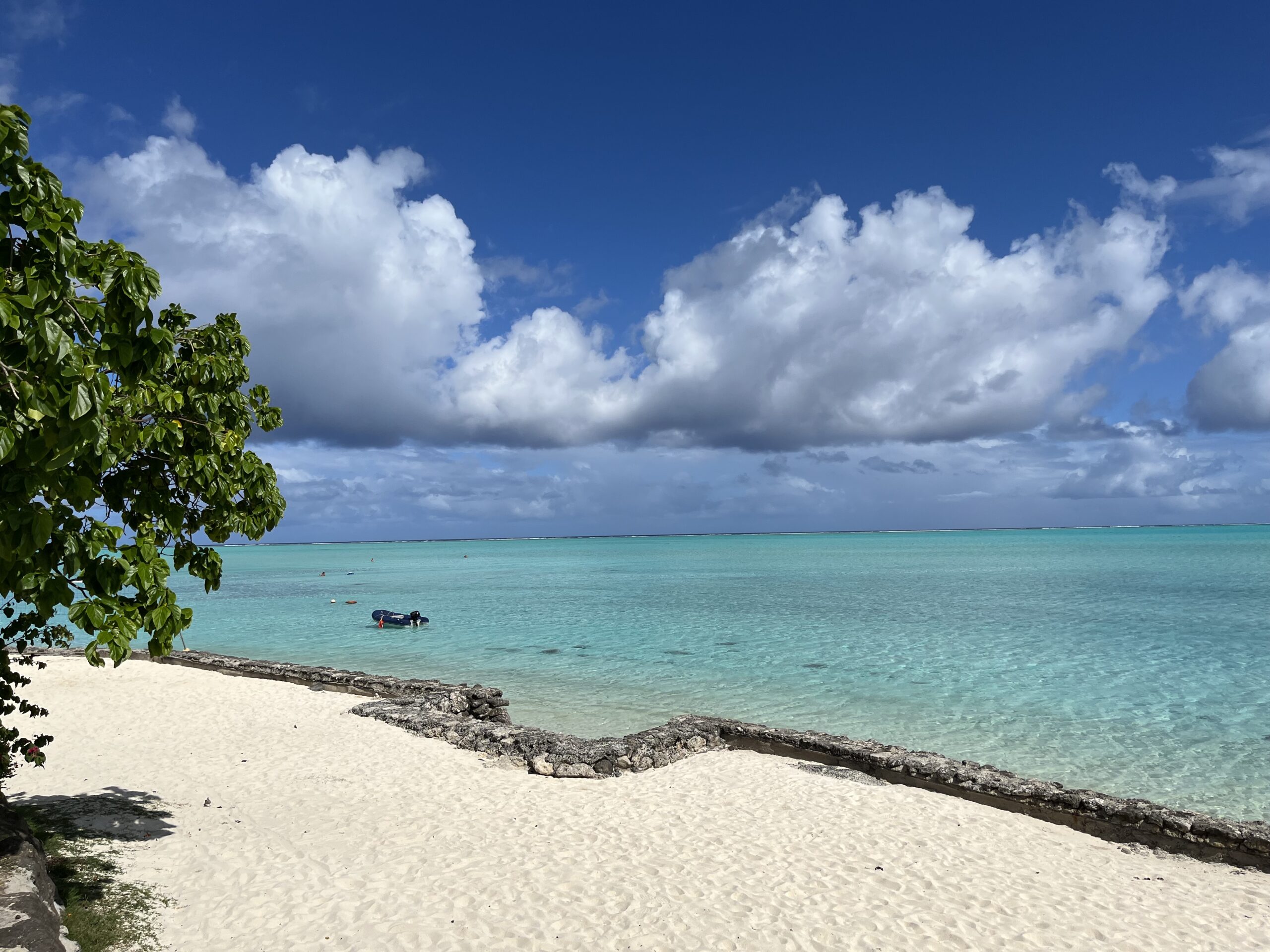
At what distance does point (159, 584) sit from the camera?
4922 millimetres

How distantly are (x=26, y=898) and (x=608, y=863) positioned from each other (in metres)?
5.69

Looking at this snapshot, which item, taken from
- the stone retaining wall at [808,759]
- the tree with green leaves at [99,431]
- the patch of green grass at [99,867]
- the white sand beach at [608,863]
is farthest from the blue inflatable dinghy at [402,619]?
the tree with green leaves at [99,431]

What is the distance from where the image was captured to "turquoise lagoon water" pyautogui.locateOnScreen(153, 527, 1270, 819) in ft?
53.1

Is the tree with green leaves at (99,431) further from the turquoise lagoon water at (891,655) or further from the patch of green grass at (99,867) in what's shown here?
the turquoise lagoon water at (891,655)

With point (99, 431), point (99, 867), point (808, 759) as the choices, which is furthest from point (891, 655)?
point (99, 431)

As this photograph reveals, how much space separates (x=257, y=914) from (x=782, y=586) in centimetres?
5366

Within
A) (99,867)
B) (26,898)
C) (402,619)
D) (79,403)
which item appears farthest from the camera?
(402,619)

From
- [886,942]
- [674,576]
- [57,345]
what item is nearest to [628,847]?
[886,942]

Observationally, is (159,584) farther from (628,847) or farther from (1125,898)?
(1125,898)

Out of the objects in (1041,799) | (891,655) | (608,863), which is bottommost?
(891,655)

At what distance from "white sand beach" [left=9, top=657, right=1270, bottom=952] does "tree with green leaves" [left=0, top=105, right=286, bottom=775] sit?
386 cm

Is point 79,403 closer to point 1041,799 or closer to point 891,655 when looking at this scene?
point 1041,799

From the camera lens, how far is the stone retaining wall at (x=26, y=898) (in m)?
5.35

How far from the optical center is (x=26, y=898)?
580 centimetres
